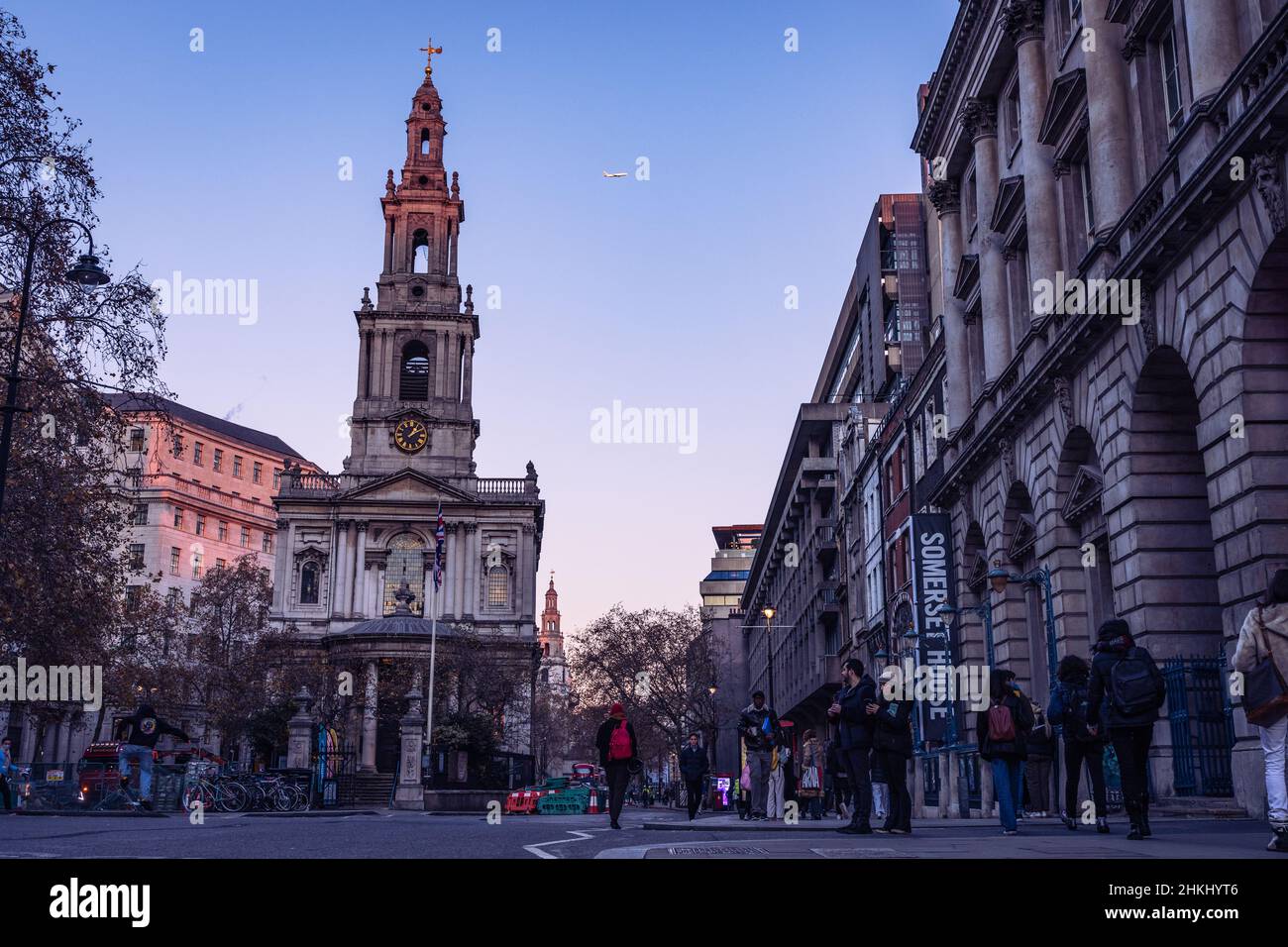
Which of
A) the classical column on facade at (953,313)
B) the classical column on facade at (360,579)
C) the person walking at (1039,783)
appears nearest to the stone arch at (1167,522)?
the person walking at (1039,783)

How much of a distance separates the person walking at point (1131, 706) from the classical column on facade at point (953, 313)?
20.1 metres

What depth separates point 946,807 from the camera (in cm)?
2753

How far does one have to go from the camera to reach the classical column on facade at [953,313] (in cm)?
3281

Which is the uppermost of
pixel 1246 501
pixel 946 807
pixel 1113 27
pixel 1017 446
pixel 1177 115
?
pixel 1113 27

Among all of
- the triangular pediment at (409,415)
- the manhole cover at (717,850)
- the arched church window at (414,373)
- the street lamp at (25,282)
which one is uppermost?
the arched church window at (414,373)

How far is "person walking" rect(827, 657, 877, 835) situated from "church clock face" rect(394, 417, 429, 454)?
6976 centimetres

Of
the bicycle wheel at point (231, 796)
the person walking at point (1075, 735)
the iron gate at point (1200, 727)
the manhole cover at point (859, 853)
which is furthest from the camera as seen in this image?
the bicycle wheel at point (231, 796)

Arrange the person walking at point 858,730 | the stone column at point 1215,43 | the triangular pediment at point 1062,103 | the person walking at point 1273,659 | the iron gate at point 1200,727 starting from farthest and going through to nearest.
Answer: the triangular pediment at point 1062,103 < the iron gate at point 1200,727 < the stone column at point 1215,43 < the person walking at point 858,730 < the person walking at point 1273,659

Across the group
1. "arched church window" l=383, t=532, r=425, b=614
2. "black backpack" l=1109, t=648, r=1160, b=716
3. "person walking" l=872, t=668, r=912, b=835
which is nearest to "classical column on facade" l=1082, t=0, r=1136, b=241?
"person walking" l=872, t=668, r=912, b=835

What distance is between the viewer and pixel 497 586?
273 ft

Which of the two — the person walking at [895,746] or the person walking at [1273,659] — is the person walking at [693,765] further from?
the person walking at [1273,659]
